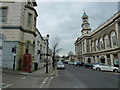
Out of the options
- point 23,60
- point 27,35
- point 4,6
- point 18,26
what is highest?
point 4,6

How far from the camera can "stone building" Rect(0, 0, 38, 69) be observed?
13.8 metres

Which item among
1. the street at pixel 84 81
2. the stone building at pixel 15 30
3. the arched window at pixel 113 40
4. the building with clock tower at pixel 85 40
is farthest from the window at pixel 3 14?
the building with clock tower at pixel 85 40

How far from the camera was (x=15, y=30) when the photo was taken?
14180mm

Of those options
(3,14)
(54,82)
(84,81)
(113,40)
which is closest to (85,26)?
(113,40)

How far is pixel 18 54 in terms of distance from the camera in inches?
559

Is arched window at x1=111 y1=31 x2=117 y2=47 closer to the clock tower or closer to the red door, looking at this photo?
the red door

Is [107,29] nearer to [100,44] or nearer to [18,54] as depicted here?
[100,44]

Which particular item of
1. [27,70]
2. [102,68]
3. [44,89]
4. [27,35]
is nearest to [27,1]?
[27,35]

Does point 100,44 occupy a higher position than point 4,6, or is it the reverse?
point 4,6

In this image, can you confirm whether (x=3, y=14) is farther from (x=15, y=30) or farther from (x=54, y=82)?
(x=54, y=82)

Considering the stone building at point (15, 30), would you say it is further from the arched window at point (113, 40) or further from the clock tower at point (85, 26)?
the clock tower at point (85, 26)

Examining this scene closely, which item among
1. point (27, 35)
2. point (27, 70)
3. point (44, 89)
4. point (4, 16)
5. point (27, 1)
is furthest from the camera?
point (27, 1)

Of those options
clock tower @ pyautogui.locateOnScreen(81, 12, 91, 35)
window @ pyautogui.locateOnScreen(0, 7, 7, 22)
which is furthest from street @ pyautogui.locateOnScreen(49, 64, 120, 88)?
clock tower @ pyautogui.locateOnScreen(81, 12, 91, 35)

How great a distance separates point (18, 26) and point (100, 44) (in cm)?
2906
